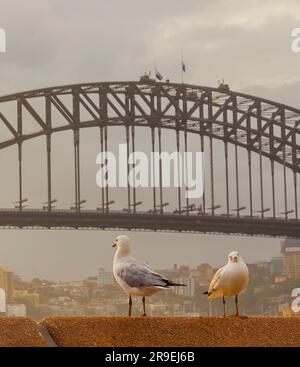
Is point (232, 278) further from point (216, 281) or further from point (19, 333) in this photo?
point (19, 333)

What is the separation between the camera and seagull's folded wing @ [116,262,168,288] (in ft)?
36.9

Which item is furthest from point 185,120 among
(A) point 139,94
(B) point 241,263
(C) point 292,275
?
(B) point 241,263

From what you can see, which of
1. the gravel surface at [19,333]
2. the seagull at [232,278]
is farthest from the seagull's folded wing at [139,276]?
the gravel surface at [19,333]

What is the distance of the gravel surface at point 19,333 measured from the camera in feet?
33.0

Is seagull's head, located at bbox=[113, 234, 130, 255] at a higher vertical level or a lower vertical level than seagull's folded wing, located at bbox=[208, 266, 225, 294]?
higher

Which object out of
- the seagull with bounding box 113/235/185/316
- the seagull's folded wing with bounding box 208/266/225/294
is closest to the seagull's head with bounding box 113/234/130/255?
the seagull with bounding box 113/235/185/316

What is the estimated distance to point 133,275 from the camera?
448 inches

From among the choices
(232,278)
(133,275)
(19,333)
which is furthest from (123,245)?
(19,333)

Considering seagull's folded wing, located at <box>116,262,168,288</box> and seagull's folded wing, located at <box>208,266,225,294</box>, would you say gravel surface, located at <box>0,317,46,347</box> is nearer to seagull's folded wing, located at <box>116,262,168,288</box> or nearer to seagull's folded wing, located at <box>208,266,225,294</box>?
seagull's folded wing, located at <box>116,262,168,288</box>

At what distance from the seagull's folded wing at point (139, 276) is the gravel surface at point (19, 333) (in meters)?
1.26

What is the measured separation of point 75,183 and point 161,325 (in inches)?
2487

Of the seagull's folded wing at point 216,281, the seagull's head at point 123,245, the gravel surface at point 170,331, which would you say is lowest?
the gravel surface at point 170,331

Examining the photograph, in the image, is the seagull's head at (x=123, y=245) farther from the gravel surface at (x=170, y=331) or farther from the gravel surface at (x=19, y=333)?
the gravel surface at (x=19, y=333)

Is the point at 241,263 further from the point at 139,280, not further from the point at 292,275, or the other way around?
the point at 292,275
